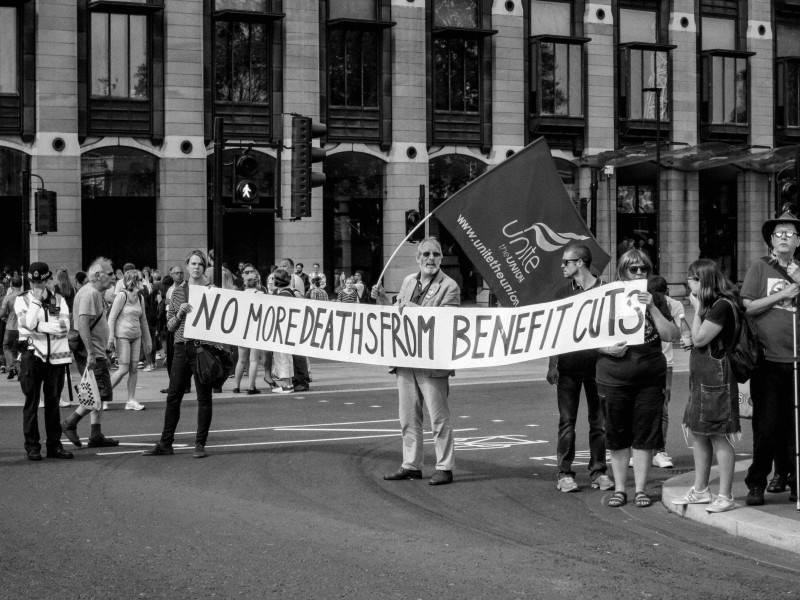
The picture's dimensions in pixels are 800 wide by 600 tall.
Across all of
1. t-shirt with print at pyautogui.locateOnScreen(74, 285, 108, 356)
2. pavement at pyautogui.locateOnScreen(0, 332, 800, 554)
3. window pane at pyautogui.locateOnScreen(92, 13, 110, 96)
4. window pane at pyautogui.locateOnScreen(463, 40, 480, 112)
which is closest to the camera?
pavement at pyautogui.locateOnScreen(0, 332, 800, 554)

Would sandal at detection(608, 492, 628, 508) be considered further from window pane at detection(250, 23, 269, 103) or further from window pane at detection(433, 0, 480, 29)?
window pane at detection(433, 0, 480, 29)

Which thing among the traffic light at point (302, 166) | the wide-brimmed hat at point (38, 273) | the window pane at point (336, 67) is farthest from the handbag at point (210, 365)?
the window pane at point (336, 67)

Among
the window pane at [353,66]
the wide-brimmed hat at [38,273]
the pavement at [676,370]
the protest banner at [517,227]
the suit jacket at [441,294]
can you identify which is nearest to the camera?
the pavement at [676,370]

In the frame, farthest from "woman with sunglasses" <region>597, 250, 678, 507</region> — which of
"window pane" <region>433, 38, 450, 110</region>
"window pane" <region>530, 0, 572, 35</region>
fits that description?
"window pane" <region>530, 0, 572, 35</region>

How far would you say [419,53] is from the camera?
38.7m

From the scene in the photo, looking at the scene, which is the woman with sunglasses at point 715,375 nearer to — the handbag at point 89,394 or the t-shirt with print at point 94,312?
the handbag at point 89,394

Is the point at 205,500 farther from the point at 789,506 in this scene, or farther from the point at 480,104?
the point at 480,104

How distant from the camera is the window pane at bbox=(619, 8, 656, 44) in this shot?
1679 inches

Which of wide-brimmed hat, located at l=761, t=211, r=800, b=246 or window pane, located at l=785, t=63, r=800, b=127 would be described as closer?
wide-brimmed hat, located at l=761, t=211, r=800, b=246

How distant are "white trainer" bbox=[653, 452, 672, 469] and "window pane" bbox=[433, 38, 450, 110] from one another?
28.9 metres

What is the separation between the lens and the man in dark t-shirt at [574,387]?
33.3ft

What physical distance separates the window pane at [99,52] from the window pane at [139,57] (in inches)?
28.6

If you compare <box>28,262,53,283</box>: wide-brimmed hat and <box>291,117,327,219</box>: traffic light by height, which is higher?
<box>291,117,327,219</box>: traffic light

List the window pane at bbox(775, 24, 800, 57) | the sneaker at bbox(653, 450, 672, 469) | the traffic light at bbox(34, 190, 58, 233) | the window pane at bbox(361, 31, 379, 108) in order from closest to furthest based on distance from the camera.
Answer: the sneaker at bbox(653, 450, 672, 469) < the traffic light at bbox(34, 190, 58, 233) < the window pane at bbox(361, 31, 379, 108) < the window pane at bbox(775, 24, 800, 57)
